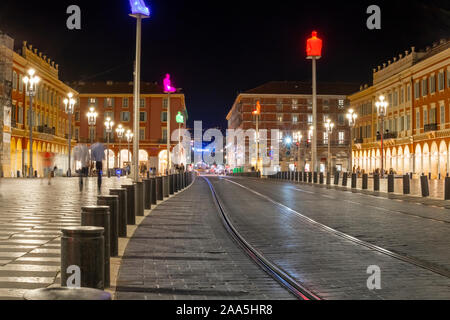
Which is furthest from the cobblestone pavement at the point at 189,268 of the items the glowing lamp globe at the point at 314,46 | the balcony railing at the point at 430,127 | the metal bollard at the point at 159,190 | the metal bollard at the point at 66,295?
the balcony railing at the point at 430,127

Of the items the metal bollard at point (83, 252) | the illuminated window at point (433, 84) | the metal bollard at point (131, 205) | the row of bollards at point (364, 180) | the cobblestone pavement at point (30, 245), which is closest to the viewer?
the metal bollard at point (83, 252)

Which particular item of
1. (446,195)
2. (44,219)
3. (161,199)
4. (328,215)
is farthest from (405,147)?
(44,219)

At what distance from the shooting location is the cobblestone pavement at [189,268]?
19.5ft

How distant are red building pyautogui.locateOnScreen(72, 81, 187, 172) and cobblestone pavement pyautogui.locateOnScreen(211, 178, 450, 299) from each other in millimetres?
85317

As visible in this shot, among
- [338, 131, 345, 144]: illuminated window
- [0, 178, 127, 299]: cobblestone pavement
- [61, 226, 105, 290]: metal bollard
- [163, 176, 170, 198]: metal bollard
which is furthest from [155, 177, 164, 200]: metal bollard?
[338, 131, 345, 144]: illuminated window

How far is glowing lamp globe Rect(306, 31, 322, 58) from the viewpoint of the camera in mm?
46469

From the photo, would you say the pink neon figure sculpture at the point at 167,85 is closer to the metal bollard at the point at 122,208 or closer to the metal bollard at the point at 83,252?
the metal bollard at the point at 122,208

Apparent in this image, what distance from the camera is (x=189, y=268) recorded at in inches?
295

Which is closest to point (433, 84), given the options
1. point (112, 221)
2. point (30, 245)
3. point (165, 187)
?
point (165, 187)

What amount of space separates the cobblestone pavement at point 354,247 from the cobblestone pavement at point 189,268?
517mm

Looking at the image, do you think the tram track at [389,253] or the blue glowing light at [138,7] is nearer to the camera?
the tram track at [389,253]

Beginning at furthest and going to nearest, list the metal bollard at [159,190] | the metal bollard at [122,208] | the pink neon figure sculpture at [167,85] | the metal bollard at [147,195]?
the pink neon figure sculpture at [167,85], the metal bollard at [159,190], the metal bollard at [147,195], the metal bollard at [122,208]

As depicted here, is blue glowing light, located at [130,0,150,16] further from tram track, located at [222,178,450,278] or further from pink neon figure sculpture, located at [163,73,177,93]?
pink neon figure sculpture, located at [163,73,177,93]
